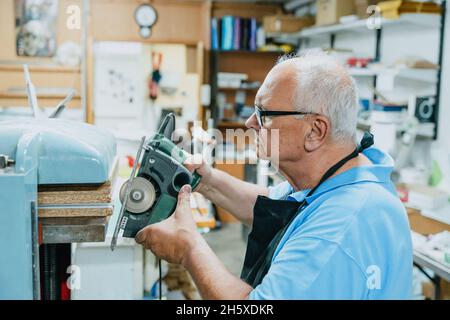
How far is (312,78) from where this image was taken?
3.96 ft

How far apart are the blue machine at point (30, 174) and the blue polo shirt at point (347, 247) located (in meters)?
0.44

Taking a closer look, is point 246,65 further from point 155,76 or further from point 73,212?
point 73,212

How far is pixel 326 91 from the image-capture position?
121 centimetres

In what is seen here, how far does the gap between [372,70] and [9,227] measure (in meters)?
3.03

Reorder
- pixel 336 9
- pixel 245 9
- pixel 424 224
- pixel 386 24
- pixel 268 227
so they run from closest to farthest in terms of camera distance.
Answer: pixel 268 227
pixel 424 224
pixel 386 24
pixel 336 9
pixel 245 9

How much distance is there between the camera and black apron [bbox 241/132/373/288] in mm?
1264

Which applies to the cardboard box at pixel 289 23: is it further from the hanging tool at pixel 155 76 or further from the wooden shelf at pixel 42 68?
the wooden shelf at pixel 42 68

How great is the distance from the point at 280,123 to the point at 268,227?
0.92ft

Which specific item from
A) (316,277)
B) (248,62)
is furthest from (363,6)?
(316,277)

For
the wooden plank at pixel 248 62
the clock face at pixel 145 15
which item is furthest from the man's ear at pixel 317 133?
the wooden plank at pixel 248 62

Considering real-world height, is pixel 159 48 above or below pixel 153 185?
above

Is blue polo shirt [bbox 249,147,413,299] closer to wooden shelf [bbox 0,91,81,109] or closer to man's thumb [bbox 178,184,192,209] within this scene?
man's thumb [bbox 178,184,192,209]
